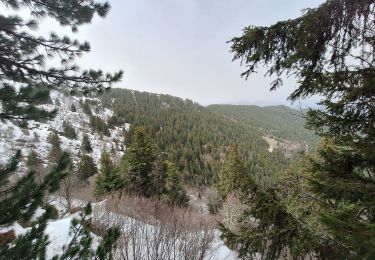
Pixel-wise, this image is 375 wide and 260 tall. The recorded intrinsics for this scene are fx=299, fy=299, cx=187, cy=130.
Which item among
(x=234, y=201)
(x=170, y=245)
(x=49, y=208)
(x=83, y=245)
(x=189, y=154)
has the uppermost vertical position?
(x=49, y=208)

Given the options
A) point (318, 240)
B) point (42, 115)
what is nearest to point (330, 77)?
point (318, 240)

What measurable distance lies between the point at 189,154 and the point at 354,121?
257ft

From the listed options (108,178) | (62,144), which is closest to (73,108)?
(62,144)

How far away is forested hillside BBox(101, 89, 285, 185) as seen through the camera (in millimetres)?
76438

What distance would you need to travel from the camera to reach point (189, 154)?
81.6 metres

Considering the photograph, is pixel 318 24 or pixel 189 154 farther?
pixel 189 154

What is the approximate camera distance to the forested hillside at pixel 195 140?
251 feet

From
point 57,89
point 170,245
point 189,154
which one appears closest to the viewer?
point 57,89

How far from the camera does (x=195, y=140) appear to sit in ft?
310

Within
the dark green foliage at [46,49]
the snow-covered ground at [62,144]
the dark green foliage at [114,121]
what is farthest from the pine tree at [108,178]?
the dark green foliage at [114,121]

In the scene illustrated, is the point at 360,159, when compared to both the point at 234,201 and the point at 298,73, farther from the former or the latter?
the point at 234,201

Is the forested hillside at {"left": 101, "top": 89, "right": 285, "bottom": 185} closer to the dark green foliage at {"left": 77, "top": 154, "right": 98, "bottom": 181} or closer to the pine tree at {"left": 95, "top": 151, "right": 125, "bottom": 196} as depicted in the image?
the dark green foliage at {"left": 77, "top": 154, "right": 98, "bottom": 181}

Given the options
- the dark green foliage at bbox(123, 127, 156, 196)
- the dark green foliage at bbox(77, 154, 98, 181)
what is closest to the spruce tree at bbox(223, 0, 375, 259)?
the dark green foliage at bbox(123, 127, 156, 196)

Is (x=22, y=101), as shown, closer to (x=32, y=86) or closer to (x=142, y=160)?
(x=32, y=86)
